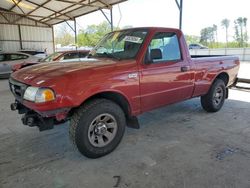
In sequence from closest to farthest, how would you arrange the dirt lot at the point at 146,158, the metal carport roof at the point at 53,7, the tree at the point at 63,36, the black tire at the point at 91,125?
the dirt lot at the point at 146,158 → the black tire at the point at 91,125 → the metal carport roof at the point at 53,7 → the tree at the point at 63,36

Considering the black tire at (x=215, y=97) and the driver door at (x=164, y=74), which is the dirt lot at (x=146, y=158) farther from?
the driver door at (x=164, y=74)

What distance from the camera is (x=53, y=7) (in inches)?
584

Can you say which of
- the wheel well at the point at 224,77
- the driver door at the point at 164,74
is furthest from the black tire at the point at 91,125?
the wheel well at the point at 224,77

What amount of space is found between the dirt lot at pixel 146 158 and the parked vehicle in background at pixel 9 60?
7.91 m

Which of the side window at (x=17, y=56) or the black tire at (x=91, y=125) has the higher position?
the side window at (x=17, y=56)

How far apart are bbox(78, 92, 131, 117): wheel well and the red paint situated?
60 mm

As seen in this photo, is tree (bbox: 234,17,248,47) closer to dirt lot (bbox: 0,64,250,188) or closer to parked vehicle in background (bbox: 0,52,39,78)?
parked vehicle in background (bbox: 0,52,39,78)

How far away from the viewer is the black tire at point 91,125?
110 inches

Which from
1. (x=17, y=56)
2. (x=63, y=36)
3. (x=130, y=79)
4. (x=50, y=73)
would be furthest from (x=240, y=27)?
(x=50, y=73)

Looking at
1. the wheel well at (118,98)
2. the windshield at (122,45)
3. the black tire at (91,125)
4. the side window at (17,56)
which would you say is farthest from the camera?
the side window at (17,56)

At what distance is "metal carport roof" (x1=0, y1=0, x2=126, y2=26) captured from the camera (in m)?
13.1

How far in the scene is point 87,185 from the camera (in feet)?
8.07

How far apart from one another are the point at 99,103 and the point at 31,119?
2.96ft

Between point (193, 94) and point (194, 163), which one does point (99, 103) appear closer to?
point (194, 163)
